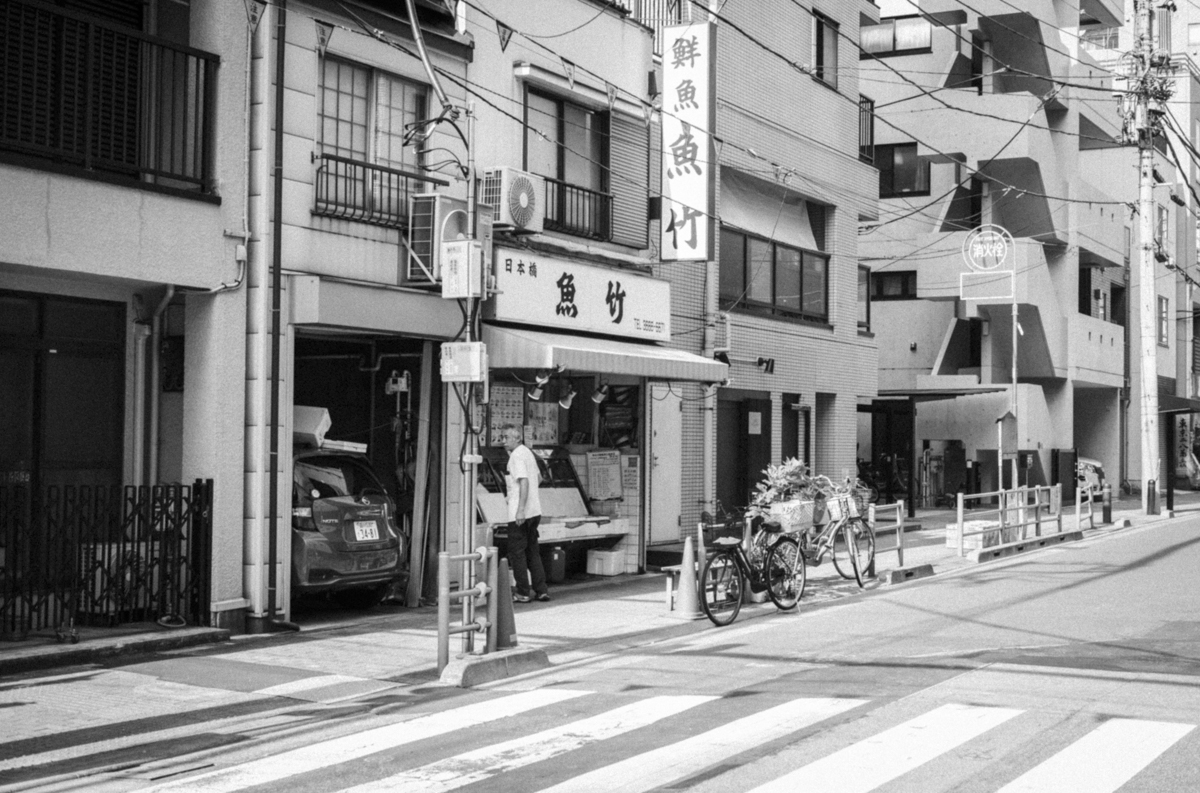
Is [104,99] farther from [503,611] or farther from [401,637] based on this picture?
[503,611]

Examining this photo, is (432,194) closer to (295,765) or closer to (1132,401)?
(295,765)

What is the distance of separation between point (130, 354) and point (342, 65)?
402 centimetres

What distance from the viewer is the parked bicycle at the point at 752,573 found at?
14781 millimetres

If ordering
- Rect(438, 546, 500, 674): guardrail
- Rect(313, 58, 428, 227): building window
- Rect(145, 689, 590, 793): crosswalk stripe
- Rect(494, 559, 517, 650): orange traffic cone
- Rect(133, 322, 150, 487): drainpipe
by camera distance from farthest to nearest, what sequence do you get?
Rect(313, 58, 428, 227): building window
Rect(133, 322, 150, 487): drainpipe
Rect(494, 559, 517, 650): orange traffic cone
Rect(438, 546, 500, 674): guardrail
Rect(145, 689, 590, 793): crosswalk stripe

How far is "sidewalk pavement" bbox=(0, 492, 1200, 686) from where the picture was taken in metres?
11.7

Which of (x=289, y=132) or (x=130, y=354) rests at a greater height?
(x=289, y=132)

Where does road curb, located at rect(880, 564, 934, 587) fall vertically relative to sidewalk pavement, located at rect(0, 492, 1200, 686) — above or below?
above

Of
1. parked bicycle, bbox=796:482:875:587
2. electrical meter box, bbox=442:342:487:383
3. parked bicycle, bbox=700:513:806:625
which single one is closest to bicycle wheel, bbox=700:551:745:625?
parked bicycle, bbox=700:513:806:625

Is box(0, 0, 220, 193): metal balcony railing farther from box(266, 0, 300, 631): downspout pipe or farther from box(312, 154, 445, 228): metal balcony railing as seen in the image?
box(312, 154, 445, 228): metal balcony railing

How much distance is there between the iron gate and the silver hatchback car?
1.23 meters

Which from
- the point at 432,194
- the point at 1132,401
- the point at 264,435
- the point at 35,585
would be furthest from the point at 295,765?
the point at 1132,401

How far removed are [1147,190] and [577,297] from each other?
853 inches

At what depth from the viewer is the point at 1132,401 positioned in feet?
163

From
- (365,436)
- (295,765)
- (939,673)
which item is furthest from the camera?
(365,436)
